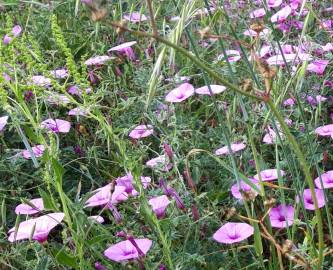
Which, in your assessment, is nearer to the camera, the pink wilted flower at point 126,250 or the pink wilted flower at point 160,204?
the pink wilted flower at point 126,250

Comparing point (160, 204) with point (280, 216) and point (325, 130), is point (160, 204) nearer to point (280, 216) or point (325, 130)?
point (280, 216)

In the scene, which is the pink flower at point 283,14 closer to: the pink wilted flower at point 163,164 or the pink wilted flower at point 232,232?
the pink wilted flower at point 163,164

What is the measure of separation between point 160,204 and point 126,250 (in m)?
0.13

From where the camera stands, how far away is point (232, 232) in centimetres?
128

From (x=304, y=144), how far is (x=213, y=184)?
0.23 meters

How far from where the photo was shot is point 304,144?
1.59 meters

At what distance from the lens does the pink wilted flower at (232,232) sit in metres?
1.26

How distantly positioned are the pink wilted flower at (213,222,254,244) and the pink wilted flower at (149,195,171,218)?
11 cm

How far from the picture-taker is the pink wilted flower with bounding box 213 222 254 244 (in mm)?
1260

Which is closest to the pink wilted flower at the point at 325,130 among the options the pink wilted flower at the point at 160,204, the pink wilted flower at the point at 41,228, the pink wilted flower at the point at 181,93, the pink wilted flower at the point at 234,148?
the pink wilted flower at the point at 234,148

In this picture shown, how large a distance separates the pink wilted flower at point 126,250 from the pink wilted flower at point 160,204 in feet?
0.31

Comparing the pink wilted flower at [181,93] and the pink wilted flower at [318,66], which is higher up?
the pink wilted flower at [318,66]

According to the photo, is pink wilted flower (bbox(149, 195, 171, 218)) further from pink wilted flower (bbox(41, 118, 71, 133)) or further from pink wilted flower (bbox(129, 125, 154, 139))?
pink wilted flower (bbox(41, 118, 71, 133))

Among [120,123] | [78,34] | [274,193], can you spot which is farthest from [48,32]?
[274,193]
